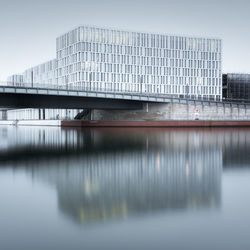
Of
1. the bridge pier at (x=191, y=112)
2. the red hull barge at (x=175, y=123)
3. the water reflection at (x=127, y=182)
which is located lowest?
the red hull barge at (x=175, y=123)

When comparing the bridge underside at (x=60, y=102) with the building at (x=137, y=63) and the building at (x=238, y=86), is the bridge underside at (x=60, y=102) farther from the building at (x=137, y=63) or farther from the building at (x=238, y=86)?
the building at (x=238, y=86)

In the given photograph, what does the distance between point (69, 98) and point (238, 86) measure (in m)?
74.2

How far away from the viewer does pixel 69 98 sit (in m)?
56.4

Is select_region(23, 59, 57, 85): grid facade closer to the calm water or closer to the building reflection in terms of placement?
the building reflection

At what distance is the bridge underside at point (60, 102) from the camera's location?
159ft

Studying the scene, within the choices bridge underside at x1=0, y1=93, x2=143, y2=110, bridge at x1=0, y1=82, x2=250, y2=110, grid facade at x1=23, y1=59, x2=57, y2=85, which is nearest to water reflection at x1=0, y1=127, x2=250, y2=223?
bridge at x1=0, y1=82, x2=250, y2=110

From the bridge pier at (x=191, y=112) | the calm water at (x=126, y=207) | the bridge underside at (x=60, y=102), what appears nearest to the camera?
the calm water at (x=126, y=207)

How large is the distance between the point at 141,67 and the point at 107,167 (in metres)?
94.4

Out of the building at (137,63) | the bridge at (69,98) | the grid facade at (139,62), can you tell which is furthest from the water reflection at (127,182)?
the building at (137,63)

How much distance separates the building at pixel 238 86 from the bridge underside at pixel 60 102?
58.8 metres

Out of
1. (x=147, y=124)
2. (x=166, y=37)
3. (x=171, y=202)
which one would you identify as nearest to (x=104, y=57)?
(x=166, y=37)

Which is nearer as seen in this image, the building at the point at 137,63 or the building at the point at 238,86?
the building at the point at 137,63

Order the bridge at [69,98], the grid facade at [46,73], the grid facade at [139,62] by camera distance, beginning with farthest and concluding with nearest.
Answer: the grid facade at [46,73], the grid facade at [139,62], the bridge at [69,98]

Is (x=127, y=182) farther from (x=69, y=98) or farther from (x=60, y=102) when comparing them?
(x=69, y=98)
